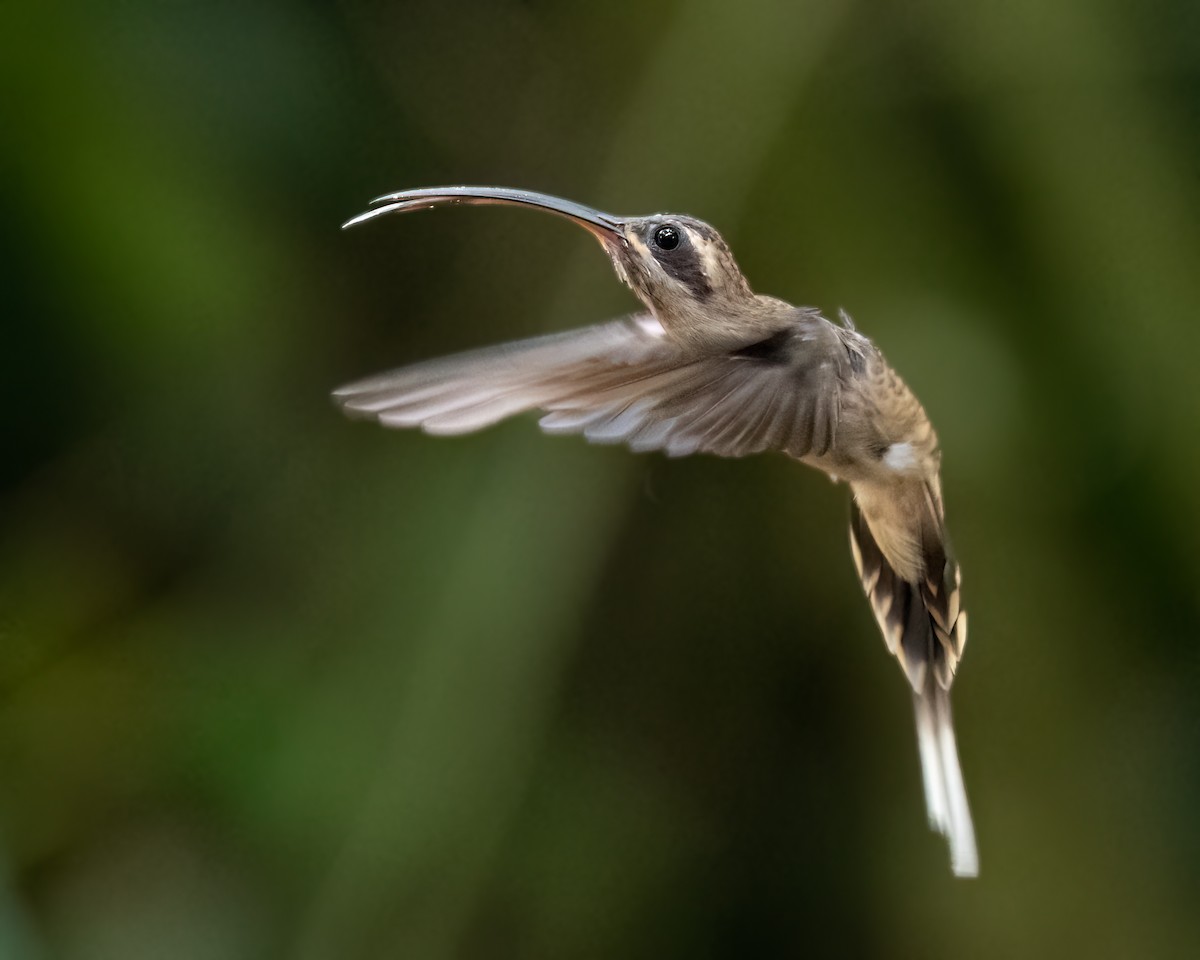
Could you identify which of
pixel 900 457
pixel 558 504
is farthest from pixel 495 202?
pixel 558 504

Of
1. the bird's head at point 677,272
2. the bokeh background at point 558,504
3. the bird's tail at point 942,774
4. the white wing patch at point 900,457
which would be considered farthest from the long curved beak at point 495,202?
the bokeh background at point 558,504

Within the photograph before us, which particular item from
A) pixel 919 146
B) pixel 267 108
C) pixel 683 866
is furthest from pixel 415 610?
pixel 919 146

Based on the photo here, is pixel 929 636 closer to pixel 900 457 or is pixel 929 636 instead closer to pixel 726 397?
pixel 900 457

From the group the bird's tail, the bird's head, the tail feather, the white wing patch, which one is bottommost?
the bird's tail

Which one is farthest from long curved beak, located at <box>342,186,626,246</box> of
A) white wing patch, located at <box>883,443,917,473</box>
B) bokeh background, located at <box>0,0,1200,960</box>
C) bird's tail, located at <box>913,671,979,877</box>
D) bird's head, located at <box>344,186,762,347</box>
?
bokeh background, located at <box>0,0,1200,960</box>

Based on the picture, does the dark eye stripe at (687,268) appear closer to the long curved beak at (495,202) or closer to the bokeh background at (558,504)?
the long curved beak at (495,202)

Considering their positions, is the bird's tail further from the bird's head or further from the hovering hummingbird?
Answer: the bird's head

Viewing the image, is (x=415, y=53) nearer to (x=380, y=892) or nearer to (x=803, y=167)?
(x=803, y=167)
